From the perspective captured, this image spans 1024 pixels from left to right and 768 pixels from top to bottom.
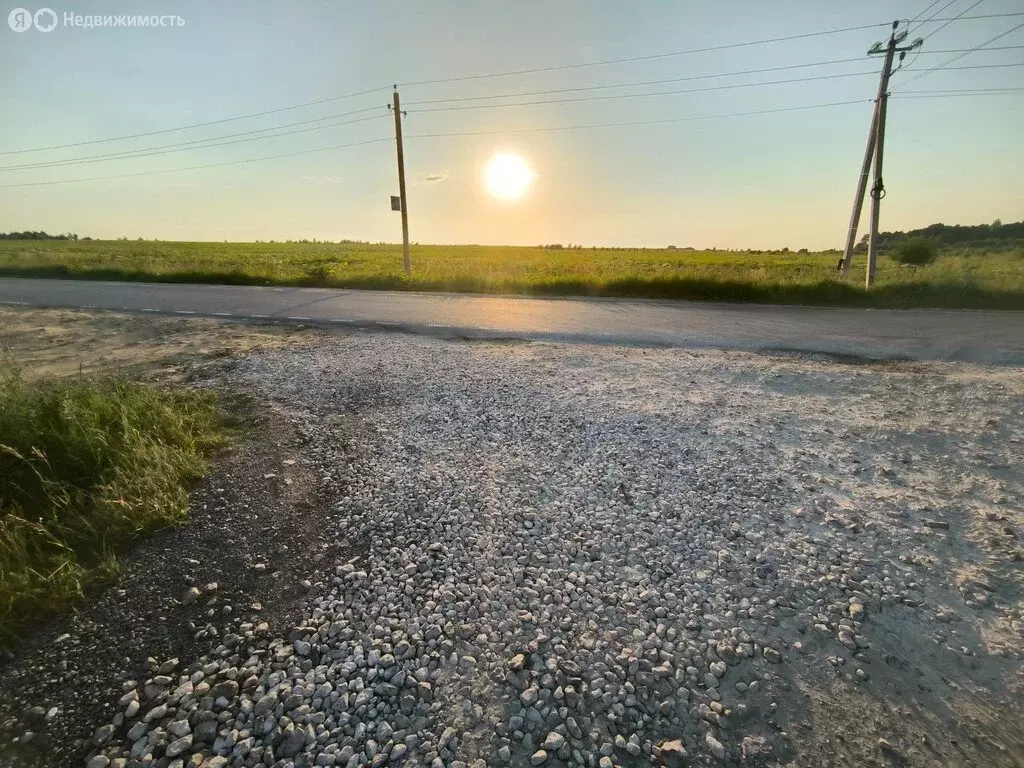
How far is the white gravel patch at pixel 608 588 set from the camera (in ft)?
7.07

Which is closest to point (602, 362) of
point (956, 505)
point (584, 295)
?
point (956, 505)

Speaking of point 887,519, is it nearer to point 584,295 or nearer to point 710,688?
point 710,688

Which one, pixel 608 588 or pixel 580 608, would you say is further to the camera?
pixel 608 588

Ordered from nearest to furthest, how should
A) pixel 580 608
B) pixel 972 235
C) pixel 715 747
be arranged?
1. pixel 715 747
2. pixel 580 608
3. pixel 972 235

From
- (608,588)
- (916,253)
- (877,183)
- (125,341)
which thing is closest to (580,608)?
(608,588)

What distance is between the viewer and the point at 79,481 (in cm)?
397

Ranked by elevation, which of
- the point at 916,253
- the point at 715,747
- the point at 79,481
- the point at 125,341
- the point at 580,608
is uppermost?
the point at 916,253

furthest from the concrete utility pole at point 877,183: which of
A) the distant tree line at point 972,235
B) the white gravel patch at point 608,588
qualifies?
the distant tree line at point 972,235

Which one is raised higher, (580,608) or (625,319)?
(625,319)

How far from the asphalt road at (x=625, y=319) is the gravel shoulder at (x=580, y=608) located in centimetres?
408

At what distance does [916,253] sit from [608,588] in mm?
45677

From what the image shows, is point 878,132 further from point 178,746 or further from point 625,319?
point 178,746

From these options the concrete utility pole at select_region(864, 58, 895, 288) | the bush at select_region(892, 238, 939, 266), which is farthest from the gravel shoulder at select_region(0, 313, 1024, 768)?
the bush at select_region(892, 238, 939, 266)

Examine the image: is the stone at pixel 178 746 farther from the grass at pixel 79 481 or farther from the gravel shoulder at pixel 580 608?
the grass at pixel 79 481
